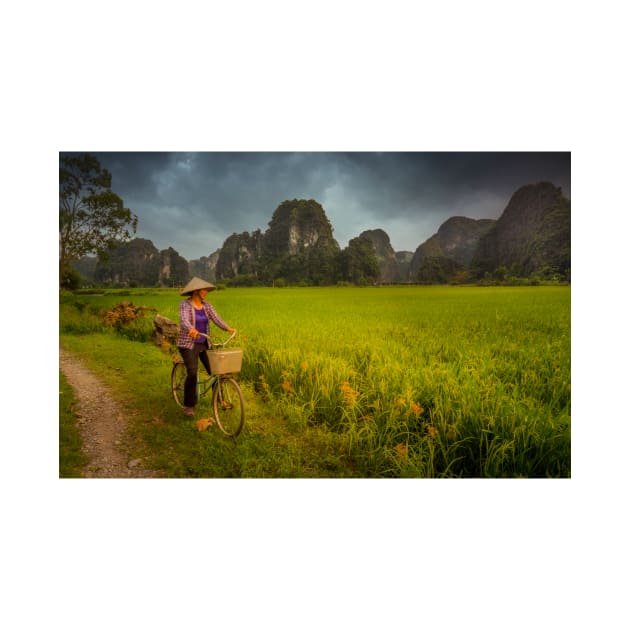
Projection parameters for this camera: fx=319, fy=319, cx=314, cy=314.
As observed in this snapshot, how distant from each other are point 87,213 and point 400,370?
3.42 metres

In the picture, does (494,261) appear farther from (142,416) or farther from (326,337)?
(142,416)

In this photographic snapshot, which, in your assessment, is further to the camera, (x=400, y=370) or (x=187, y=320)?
(x=400, y=370)

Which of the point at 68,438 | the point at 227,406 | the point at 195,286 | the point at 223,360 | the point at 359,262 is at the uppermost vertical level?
the point at 359,262

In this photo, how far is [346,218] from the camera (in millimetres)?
3322

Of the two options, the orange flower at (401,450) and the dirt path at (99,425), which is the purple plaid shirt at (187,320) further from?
the orange flower at (401,450)

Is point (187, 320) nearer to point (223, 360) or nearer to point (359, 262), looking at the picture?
point (223, 360)

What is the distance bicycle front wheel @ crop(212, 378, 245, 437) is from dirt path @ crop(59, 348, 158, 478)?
62cm

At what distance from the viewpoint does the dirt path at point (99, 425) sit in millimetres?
2496

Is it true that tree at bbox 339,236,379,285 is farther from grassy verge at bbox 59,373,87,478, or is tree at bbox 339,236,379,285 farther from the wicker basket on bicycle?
grassy verge at bbox 59,373,87,478

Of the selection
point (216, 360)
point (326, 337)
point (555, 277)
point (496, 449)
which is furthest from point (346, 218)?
point (496, 449)

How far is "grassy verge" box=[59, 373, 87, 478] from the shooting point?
8.41 ft

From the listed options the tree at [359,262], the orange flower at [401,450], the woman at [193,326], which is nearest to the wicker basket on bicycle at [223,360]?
the woman at [193,326]

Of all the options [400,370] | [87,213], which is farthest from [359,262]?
[87,213]

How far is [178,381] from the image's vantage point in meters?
3.15
